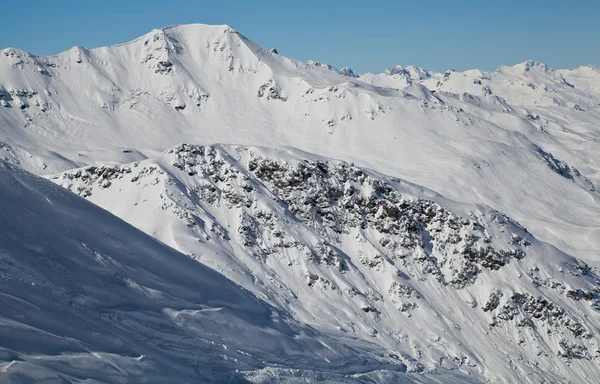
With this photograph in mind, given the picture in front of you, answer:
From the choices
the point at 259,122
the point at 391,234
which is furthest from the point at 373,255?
the point at 259,122

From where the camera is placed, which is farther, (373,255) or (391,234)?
(391,234)

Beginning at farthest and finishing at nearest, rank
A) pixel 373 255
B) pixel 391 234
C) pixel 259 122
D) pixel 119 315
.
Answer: pixel 259 122 → pixel 391 234 → pixel 373 255 → pixel 119 315

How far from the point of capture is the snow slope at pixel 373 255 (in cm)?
5028

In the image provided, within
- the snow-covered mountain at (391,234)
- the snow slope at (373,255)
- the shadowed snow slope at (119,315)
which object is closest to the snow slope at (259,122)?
the snow-covered mountain at (391,234)

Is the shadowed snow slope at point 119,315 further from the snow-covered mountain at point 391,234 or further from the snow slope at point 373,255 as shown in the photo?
the snow slope at point 373,255

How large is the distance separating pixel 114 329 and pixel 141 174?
1351 inches

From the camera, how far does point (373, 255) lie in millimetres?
56688

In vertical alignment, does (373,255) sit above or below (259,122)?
below

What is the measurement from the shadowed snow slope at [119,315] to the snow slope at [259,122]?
4635 cm

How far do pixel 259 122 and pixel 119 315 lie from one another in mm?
74348

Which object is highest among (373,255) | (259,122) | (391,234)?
(259,122)

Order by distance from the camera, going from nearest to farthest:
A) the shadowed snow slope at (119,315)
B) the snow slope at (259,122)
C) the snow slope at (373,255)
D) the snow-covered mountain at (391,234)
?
the shadowed snow slope at (119,315)
the snow slope at (373,255)
the snow-covered mountain at (391,234)
the snow slope at (259,122)

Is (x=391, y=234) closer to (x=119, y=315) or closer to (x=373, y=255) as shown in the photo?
(x=373, y=255)

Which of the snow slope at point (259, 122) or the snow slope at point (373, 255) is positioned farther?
the snow slope at point (259, 122)
